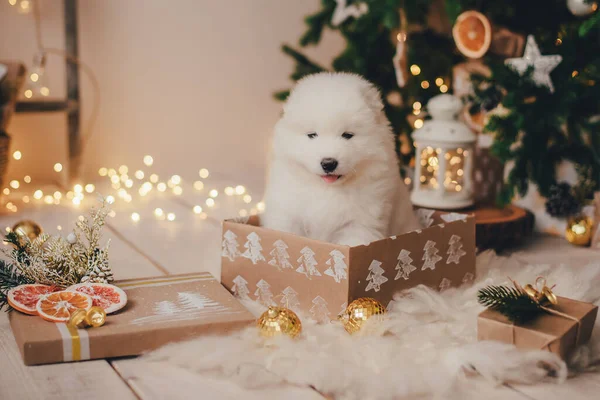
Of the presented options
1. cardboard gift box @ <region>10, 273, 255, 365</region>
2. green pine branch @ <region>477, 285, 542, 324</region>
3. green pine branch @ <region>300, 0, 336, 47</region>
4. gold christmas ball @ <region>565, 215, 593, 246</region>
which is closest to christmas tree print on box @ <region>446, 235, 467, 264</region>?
green pine branch @ <region>477, 285, 542, 324</region>

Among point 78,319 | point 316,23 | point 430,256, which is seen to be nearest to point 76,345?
point 78,319

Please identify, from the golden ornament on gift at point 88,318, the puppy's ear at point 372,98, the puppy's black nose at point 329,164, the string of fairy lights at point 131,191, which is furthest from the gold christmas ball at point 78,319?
the string of fairy lights at point 131,191

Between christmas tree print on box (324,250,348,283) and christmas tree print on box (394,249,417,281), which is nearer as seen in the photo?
christmas tree print on box (324,250,348,283)

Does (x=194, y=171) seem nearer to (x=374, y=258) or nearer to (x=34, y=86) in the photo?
(x=34, y=86)

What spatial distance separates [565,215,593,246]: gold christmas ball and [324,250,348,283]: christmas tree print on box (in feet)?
3.28

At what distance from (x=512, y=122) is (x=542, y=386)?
93 centimetres

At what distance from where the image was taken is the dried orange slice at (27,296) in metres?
1.17

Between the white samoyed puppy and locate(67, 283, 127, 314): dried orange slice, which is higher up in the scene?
the white samoyed puppy

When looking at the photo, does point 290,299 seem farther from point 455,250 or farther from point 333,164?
point 455,250

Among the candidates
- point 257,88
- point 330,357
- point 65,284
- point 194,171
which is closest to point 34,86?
point 194,171

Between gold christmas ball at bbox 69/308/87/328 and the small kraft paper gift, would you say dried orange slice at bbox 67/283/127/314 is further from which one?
the small kraft paper gift

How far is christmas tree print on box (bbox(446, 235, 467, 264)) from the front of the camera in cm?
144

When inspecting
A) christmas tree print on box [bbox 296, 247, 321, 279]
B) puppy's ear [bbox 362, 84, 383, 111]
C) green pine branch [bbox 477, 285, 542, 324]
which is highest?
puppy's ear [bbox 362, 84, 383, 111]

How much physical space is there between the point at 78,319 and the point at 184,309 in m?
0.20
